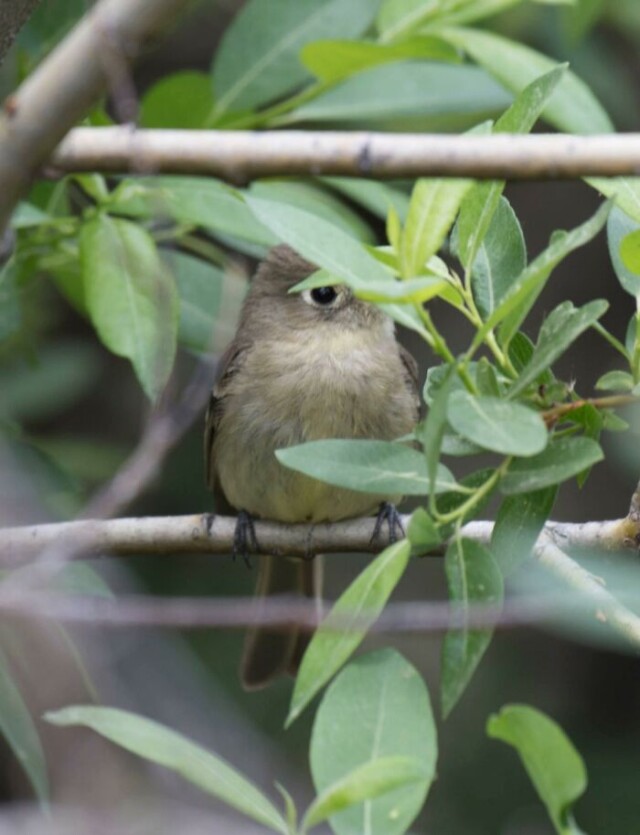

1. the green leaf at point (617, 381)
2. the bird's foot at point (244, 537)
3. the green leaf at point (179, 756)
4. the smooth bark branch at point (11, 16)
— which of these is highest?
the smooth bark branch at point (11, 16)

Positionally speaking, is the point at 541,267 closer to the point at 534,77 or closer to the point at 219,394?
the point at 534,77

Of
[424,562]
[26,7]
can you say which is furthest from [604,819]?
[26,7]

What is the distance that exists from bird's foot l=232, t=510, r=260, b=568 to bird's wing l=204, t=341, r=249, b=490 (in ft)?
1.36

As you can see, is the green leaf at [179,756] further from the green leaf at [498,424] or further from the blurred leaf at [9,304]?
the blurred leaf at [9,304]

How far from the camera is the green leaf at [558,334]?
195 cm

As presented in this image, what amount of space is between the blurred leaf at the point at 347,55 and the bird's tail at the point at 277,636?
1.67 meters

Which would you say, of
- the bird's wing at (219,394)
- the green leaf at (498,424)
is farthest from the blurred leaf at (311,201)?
the green leaf at (498,424)

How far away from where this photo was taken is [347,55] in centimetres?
352

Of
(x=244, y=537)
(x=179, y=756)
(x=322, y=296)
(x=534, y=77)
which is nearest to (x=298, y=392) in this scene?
(x=322, y=296)

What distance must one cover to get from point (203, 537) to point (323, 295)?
3.68 feet

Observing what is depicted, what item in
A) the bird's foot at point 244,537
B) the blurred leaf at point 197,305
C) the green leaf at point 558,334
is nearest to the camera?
the green leaf at point 558,334

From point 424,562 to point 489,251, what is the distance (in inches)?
175

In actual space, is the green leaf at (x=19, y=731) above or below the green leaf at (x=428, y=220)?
below

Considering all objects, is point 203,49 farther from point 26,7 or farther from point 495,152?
point 495,152
